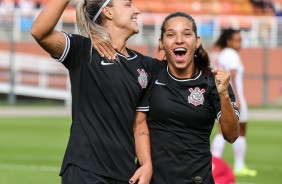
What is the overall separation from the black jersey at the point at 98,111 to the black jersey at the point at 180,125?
0.50 metres

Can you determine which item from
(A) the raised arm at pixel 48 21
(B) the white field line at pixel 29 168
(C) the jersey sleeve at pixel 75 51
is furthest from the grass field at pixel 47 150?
(A) the raised arm at pixel 48 21

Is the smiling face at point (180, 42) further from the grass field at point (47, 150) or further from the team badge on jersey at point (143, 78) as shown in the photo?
the grass field at point (47, 150)

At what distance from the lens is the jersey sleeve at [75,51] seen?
5043 millimetres

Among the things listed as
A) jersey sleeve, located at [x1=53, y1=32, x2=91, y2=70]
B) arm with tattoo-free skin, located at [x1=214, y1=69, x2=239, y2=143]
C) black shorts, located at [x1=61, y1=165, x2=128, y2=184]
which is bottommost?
black shorts, located at [x1=61, y1=165, x2=128, y2=184]

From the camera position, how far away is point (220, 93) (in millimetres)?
5355

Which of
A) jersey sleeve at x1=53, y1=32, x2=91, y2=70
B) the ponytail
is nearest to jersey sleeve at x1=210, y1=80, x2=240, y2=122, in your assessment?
the ponytail

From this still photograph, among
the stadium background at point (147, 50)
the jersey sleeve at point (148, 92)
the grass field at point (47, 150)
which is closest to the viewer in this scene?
the jersey sleeve at point (148, 92)

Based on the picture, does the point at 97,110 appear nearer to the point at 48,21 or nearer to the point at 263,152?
the point at 48,21

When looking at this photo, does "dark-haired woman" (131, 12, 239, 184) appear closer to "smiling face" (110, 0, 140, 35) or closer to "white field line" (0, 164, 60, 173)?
"smiling face" (110, 0, 140, 35)

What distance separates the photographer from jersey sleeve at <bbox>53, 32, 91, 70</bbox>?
16.5 feet

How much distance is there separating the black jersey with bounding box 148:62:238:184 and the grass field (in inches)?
220

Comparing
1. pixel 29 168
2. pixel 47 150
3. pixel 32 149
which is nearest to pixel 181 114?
pixel 29 168

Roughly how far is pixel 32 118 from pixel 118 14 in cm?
1736

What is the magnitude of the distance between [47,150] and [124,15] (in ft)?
33.6
